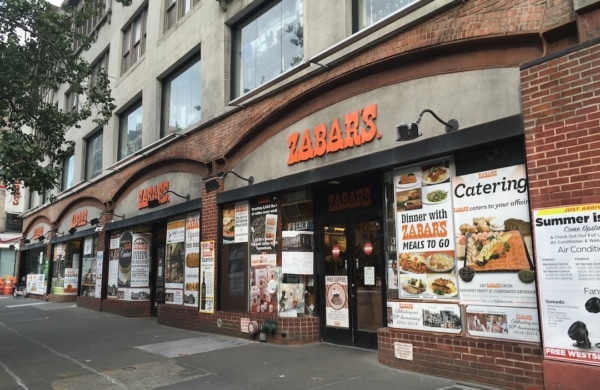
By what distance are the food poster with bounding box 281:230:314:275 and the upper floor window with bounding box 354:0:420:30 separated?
14.0 ft

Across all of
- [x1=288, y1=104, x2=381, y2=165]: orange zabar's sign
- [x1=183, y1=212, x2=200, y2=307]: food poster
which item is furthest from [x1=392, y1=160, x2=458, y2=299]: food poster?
[x1=183, y1=212, x2=200, y2=307]: food poster

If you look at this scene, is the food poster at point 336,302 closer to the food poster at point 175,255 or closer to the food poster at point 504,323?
the food poster at point 504,323

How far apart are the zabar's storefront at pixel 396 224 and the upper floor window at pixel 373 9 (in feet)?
4.72

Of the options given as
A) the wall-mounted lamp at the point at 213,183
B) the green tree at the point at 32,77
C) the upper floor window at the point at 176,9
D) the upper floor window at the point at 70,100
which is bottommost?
the wall-mounted lamp at the point at 213,183

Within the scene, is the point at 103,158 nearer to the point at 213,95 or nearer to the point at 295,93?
the point at 213,95

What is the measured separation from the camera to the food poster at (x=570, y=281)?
204 inches

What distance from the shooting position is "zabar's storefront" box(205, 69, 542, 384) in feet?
20.8

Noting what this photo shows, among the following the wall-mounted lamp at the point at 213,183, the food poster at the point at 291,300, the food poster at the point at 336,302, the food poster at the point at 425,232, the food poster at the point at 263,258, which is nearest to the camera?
the food poster at the point at 425,232

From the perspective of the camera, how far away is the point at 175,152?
14.1 meters

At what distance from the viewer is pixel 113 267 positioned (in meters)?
18.1

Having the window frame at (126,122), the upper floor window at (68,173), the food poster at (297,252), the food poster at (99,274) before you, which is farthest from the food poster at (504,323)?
the upper floor window at (68,173)

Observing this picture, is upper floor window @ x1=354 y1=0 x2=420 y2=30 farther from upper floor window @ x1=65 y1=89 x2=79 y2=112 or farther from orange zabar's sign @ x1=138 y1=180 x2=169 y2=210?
upper floor window @ x1=65 y1=89 x2=79 y2=112

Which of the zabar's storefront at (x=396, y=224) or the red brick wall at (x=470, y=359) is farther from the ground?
the zabar's storefront at (x=396, y=224)

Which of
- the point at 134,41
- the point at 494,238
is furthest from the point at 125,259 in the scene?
Result: the point at 494,238
